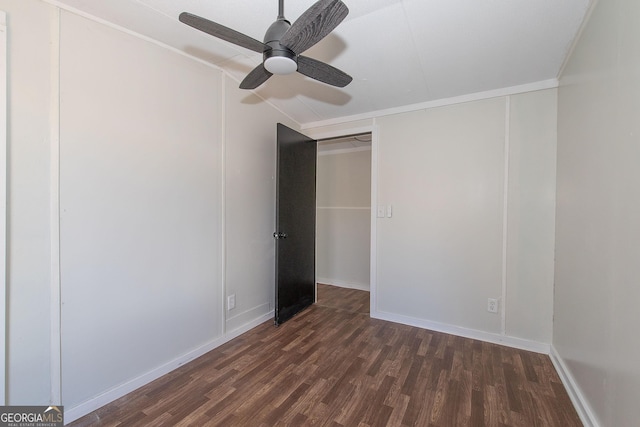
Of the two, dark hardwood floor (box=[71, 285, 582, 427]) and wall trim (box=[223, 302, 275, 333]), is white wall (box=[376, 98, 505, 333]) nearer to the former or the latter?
dark hardwood floor (box=[71, 285, 582, 427])

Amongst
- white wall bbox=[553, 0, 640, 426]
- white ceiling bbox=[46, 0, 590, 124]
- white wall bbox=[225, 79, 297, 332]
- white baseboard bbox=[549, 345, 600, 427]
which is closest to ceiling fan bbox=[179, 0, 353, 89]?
white ceiling bbox=[46, 0, 590, 124]

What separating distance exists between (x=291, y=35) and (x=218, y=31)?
37cm

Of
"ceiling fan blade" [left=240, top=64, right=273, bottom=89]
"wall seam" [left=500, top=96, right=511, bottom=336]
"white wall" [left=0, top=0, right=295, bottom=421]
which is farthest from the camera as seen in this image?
"wall seam" [left=500, top=96, right=511, bottom=336]

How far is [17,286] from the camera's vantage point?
1314 mm

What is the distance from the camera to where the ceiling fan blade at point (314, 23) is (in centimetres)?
97

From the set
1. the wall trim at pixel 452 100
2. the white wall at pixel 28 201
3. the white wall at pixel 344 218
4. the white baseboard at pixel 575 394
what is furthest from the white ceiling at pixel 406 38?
the white baseboard at pixel 575 394

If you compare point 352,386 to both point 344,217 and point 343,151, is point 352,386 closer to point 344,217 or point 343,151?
point 344,217

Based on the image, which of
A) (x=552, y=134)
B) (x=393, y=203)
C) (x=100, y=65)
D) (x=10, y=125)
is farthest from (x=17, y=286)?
(x=552, y=134)

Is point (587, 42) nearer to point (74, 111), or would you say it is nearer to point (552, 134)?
point (552, 134)

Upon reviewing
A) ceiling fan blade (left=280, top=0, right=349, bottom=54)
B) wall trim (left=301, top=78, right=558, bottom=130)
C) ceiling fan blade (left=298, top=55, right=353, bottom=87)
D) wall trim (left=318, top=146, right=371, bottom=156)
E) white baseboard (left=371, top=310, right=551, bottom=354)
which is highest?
wall trim (left=301, top=78, right=558, bottom=130)

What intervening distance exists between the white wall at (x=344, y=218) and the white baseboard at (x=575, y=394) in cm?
243

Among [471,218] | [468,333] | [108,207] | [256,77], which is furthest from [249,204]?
[468,333]

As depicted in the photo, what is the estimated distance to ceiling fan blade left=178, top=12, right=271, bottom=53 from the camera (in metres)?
1.14

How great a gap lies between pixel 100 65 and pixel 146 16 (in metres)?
0.41
